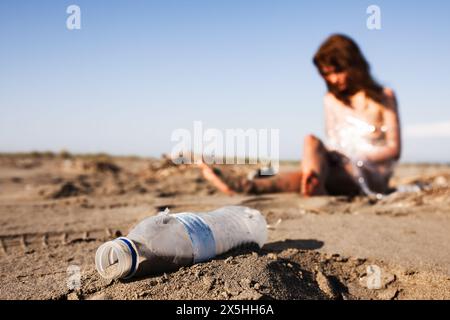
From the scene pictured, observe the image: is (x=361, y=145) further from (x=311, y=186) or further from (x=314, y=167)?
(x=311, y=186)

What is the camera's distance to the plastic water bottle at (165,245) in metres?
1.55

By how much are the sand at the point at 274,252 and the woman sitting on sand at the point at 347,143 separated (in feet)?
0.88

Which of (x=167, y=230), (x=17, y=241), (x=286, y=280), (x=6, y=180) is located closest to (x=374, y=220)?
(x=286, y=280)

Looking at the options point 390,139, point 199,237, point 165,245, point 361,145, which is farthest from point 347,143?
point 165,245

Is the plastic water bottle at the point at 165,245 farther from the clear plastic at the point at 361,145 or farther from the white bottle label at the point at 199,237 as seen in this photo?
the clear plastic at the point at 361,145

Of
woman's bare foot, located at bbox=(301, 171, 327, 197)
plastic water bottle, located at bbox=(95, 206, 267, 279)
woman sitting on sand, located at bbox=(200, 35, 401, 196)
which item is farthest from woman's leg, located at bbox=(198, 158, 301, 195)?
plastic water bottle, located at bbox=(95, 206, 267, 279)


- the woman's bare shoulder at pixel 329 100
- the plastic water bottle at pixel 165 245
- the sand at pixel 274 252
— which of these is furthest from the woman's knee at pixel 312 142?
the plastic water bottle at pixel 165 245

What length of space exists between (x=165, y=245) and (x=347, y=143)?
330 cm

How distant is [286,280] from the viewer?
1.70 m

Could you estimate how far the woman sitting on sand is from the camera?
165 inches

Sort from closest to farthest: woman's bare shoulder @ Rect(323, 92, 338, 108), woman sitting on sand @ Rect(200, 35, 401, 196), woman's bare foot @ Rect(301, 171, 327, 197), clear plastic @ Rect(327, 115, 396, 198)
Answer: woman's bare foot @ Rect(301, 171, 327, 197) → woman sitting on sand @ Rect(200, 35, 401, 196) → clear plastic @ Rect(327, 115, 396, 198) → woman's bare shoulder @ Rect(323, 92, 338, 108)

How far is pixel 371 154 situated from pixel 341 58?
1.02 metres

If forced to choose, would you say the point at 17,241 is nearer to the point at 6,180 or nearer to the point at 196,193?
the point at 196,193

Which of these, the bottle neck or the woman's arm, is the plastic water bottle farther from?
the woman's arm
